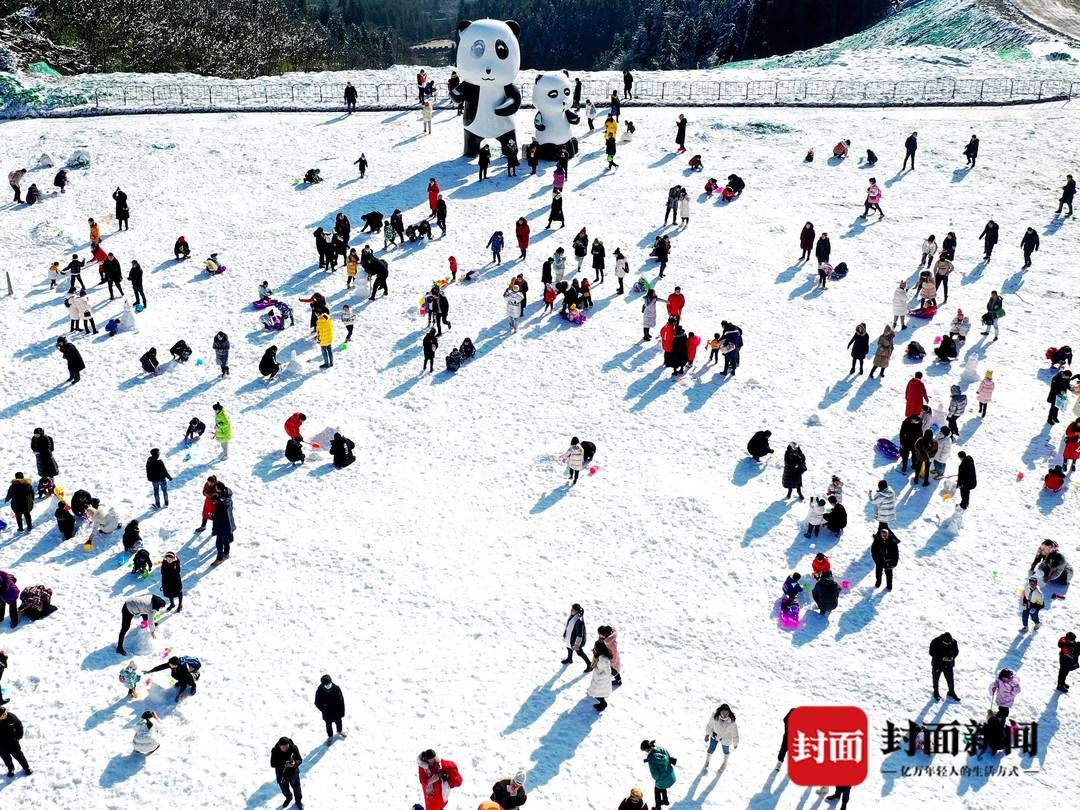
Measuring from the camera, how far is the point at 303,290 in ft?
108

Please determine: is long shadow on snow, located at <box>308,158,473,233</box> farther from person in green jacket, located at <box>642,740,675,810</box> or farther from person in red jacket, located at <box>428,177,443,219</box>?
person in green jacket, located at <box>642,740,675,810</box>

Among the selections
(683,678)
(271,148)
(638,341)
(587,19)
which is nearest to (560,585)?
(683,678)

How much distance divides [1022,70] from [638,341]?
27.9 m

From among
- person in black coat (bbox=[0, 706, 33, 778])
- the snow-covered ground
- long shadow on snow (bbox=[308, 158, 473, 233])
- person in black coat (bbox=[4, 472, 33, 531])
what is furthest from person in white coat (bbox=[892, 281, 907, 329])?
person in black coat (bbox=[0, 706, 33, 778])

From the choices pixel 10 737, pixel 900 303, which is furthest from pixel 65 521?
pixel 900 303

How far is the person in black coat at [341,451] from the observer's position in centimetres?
2531

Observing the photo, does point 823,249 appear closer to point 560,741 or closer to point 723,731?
point 723,731

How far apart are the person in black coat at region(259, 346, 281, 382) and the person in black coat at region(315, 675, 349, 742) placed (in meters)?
11.6

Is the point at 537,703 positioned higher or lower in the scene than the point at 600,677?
lower

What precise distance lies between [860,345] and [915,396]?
2710mm

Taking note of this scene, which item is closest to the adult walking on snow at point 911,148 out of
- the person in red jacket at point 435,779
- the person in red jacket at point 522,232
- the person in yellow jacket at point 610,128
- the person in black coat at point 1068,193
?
the person in black coat at point 1068,193

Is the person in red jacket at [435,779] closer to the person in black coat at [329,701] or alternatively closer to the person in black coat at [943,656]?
the person in black coat at [329,701]

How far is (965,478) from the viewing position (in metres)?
23.3

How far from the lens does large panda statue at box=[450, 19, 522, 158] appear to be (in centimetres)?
3894
